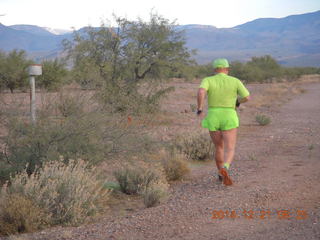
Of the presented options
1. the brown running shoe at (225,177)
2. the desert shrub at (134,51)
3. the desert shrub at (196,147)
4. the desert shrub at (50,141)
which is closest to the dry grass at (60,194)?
the desert shrub at (50,141)

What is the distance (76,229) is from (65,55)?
14.5 m

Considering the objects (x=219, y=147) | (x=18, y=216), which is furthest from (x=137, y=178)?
(x=18, y=216)

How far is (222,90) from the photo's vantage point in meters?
7.11

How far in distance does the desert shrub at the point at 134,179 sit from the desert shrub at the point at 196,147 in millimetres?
3156

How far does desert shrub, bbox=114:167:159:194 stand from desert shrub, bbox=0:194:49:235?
2200 millimetres

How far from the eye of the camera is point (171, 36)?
19.5 m

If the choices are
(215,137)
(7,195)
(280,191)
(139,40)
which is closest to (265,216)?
(280,191)

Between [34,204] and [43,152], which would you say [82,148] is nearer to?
[43,152]

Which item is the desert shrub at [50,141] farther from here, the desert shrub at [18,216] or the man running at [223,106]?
the man running at [223,106]

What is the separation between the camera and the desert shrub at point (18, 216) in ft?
18.1

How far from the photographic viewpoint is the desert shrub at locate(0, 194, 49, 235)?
217 inches

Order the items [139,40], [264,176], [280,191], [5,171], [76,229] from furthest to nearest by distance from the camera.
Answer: [139,40], [264,176], [5,171], [280,191], [76,229]

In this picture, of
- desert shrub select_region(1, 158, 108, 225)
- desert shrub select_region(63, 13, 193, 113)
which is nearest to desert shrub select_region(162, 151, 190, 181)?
desert shrub select_region(1, 158, 108, 225)

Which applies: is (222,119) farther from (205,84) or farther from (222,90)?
(205,84)
